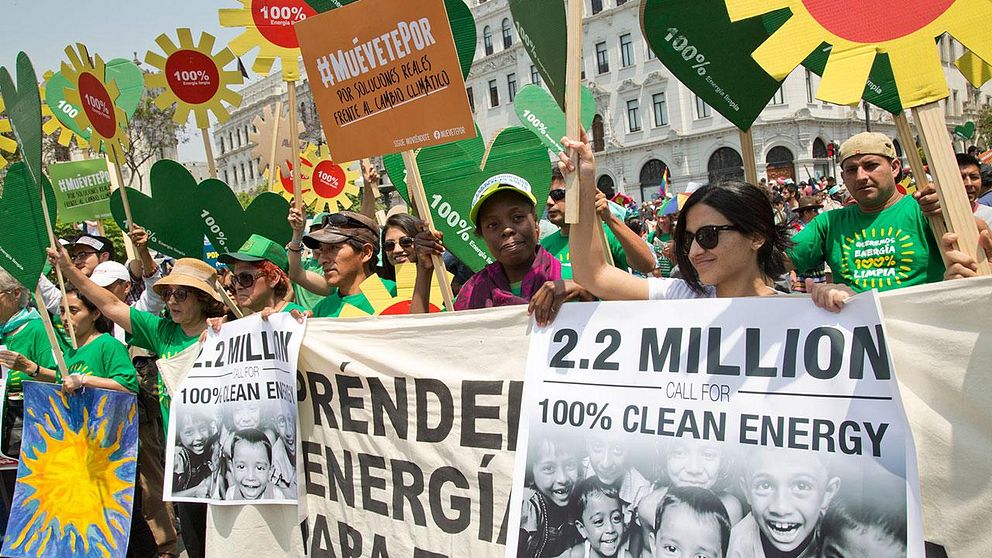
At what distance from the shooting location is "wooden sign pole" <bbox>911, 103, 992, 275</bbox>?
192 cm

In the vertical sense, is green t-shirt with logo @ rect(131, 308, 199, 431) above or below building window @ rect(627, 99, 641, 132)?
below

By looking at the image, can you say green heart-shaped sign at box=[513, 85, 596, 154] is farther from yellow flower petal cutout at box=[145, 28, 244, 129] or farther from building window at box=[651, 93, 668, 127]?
building window at box=[651, 93, 668, 127]

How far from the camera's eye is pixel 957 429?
193cm

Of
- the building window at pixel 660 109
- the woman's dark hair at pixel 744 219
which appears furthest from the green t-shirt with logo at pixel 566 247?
the building window at pixel 660 109

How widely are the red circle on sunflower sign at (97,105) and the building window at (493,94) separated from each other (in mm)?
50530

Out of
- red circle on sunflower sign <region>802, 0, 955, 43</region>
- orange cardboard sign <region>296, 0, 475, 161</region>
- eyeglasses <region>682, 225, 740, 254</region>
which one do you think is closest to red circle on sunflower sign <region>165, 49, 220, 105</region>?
orange cardboard sign <region>296, 0, 475, 161</region>

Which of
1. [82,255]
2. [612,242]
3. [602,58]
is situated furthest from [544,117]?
[602,58]

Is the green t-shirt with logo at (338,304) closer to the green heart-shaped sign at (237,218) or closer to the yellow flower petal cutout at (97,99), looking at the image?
the green heart-shaped sign at (237,218)

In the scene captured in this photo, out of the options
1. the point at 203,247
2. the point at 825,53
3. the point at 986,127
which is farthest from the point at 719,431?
the point at 986,127

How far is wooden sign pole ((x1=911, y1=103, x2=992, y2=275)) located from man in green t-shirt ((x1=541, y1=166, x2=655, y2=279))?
134 centimetres

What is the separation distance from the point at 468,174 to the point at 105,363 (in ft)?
6.90

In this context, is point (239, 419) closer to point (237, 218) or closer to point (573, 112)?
point (237, 218)

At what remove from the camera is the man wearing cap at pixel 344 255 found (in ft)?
12.5

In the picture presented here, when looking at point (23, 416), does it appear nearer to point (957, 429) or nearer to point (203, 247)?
point (203, 247)
